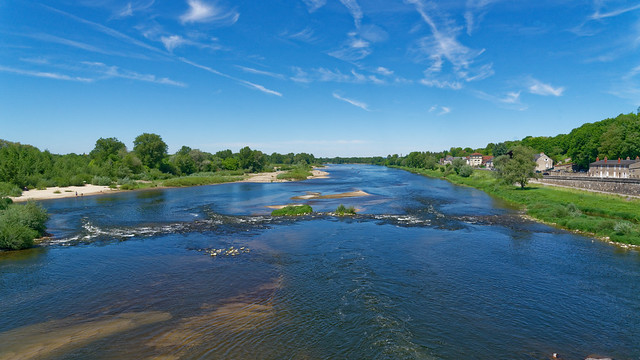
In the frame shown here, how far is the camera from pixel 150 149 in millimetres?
96625

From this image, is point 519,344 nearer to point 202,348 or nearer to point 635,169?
point 202,348

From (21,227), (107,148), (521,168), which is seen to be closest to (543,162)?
(521,168)

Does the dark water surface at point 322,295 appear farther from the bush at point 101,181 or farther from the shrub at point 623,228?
the bush at point 101,181

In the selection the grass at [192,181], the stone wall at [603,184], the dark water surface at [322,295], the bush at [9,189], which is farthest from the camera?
the grass at [192,181]

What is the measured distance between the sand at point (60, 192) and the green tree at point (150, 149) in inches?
918

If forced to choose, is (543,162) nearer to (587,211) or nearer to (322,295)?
(587,211)

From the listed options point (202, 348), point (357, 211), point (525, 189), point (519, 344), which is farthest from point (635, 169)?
point (202, 348)

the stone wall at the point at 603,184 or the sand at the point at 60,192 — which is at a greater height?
the stone wall at the point at 603,184

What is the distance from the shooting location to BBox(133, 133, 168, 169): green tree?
316 ft

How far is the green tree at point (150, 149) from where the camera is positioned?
9638cm

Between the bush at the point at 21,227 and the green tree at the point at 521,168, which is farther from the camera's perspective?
the green tree at the point at 521,168

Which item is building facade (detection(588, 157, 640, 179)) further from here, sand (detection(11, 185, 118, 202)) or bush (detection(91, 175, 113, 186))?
bush (detection(91, 175, 113, 186))

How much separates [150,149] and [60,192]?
36.4 m

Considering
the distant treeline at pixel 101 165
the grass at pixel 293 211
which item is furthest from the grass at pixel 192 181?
the grass at pixel 293 211
